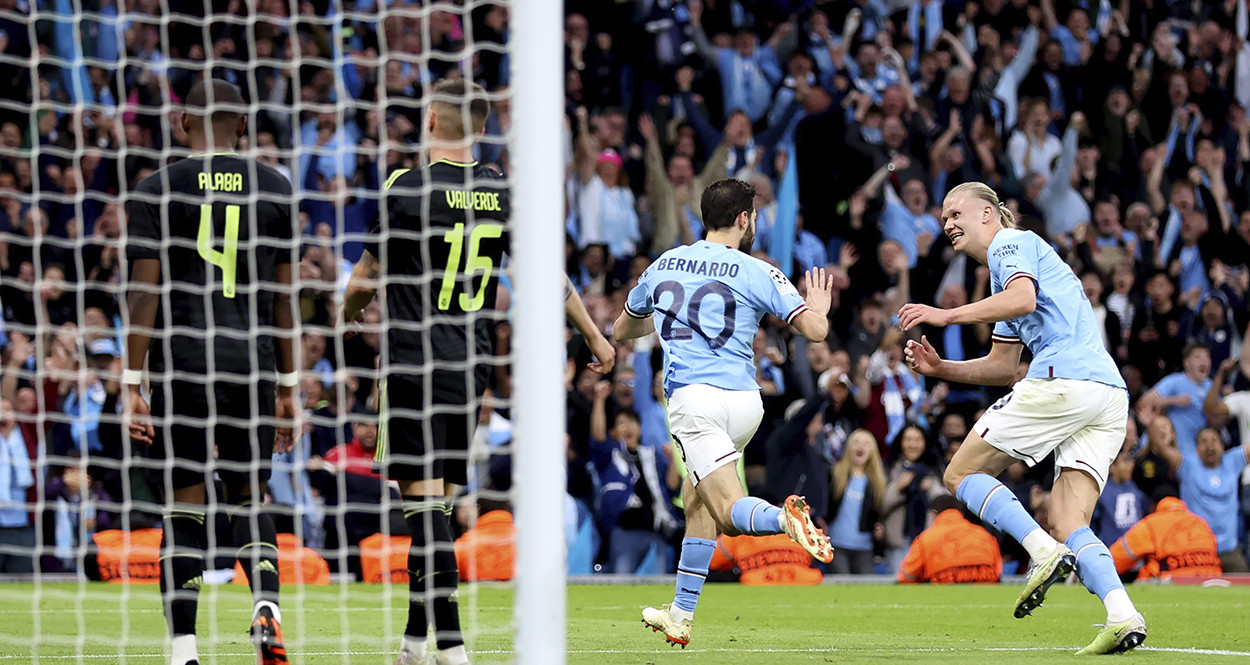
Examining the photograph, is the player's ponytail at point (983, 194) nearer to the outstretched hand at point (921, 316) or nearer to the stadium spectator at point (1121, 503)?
the outstretched hand at point (921, 316)

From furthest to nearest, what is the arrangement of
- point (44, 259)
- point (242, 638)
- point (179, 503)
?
1. point (44, 259)
2. point (242, 638)
3. point (179, 503)

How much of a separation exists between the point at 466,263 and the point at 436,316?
0.24m

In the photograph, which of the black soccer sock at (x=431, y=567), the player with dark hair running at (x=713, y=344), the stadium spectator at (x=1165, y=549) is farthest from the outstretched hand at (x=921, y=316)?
the stadium spectator at (x=1165, y=549)

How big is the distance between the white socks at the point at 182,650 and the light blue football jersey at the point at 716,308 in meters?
2.34

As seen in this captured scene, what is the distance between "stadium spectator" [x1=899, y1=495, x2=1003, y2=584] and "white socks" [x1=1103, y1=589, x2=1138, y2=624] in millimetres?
5529

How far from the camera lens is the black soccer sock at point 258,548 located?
199 inches

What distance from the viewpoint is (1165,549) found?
11.6 meters

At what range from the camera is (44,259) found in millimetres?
11773

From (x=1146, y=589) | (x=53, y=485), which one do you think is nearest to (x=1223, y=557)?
(x=1146, y=589)

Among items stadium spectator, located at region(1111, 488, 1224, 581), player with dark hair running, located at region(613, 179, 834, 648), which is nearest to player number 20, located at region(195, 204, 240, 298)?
player with dark hair running, located at region(613, 179, 834, 648)

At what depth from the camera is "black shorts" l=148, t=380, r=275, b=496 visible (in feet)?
17.0

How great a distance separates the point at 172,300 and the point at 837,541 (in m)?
7.95

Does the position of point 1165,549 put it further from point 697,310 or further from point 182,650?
point 182,650

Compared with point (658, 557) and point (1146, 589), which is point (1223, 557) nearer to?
point (1146, 589)
